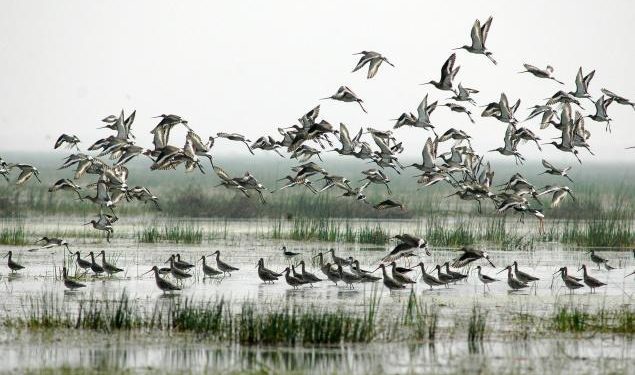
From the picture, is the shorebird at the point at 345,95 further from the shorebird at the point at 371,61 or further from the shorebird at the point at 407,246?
the shorebird at the point at 407,246

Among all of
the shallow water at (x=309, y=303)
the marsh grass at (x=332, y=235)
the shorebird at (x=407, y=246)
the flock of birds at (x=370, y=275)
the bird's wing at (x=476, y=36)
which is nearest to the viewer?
the shallow water at (x=309, y=303)

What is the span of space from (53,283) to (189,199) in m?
21.0

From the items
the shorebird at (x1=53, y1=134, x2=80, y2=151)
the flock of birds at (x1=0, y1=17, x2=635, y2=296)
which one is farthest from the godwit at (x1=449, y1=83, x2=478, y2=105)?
the shorebird at (x1=53, y1=134, x2=80, y2=151)

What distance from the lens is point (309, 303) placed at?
18438mm

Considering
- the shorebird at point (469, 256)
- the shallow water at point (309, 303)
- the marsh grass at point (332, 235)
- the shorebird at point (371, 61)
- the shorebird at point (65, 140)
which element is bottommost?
the shallow water at point (309, 303)

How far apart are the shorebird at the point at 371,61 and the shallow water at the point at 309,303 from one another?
395cm

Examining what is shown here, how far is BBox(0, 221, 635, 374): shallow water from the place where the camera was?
1320 cm

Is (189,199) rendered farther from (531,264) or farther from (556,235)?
(531,264)

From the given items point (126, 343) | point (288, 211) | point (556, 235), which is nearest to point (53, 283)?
point (126, 343)

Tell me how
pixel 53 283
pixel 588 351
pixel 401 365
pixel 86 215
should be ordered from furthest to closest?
1. pixel 86 215
2. pixel 53 283
3. pixel 588 351
4. pixel 401 365

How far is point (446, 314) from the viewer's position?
56.3 ft

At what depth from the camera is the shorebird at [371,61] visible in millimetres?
23250

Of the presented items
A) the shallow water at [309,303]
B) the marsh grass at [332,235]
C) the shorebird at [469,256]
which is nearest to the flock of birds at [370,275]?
the shorebird at [469,256]

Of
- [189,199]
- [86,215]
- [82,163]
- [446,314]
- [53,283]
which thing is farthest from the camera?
[189,199]
